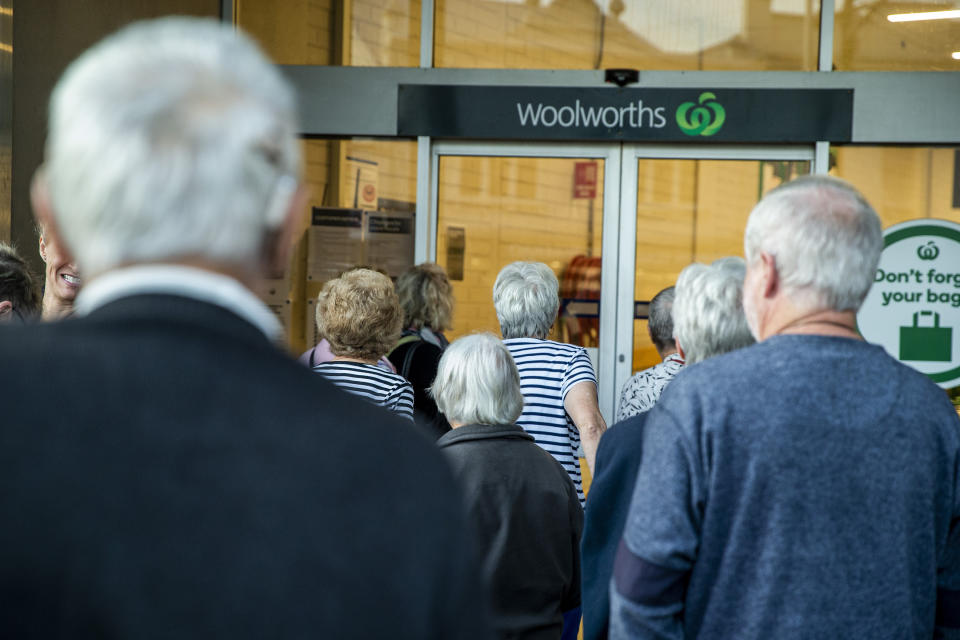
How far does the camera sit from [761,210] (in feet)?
6.77

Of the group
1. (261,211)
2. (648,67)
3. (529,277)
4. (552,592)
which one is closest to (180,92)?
(261,211)

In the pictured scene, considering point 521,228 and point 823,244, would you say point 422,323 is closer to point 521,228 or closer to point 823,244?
point 521,228

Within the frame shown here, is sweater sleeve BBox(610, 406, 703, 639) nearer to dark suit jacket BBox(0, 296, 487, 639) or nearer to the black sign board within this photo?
dark suit jacket BBox(0, 296, 487, 639)

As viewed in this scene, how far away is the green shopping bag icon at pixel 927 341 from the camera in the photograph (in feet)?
23.4

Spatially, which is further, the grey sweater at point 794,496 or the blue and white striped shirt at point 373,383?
the blue and white striped shirt at point 373,383

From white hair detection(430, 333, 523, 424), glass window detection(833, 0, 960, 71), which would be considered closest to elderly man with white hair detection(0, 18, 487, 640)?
white hair detection(430, 333, 523, 424)

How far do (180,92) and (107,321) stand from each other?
21 centimetres

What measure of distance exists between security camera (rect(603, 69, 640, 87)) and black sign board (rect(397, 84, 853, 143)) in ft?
0.18

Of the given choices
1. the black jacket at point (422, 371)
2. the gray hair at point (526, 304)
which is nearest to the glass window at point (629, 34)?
the black jacket at point (422, 371)

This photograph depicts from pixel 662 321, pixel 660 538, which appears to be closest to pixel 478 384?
pixel 662 321

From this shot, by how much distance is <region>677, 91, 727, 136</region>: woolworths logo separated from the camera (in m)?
7.22

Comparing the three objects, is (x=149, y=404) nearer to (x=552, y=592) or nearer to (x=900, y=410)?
(x=900, y=410)

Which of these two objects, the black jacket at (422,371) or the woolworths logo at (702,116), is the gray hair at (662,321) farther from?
the woolworths logo at (702,116)

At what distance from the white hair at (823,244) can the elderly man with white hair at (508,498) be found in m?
1.20
